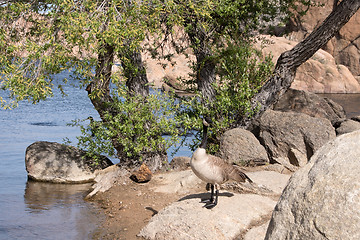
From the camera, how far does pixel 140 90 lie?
12484mm

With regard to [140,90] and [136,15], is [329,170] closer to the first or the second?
[136,15]

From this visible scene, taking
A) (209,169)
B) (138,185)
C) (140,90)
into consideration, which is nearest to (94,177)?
(138,185)

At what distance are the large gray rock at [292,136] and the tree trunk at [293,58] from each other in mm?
744

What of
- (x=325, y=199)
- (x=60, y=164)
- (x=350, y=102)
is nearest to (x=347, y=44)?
(x=350, y=102)

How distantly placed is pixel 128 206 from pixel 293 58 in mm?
7127

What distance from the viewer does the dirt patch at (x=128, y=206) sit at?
336 inches

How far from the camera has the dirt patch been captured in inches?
336

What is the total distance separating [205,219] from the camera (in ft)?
24.6

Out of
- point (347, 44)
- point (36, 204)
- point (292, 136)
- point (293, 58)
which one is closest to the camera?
point (36, 204)

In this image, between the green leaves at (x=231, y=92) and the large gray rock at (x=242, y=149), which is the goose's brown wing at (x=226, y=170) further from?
the green leaves at (x=231, y=92)

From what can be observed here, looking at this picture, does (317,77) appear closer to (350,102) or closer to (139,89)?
(350,102)

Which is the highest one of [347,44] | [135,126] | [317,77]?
[135,126]

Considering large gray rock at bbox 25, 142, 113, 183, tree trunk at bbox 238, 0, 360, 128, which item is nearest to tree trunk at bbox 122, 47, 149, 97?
large gray rock at bbox 25, 142, 113, 183

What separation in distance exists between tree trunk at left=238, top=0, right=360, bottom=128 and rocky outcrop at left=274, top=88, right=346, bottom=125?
3.75m
